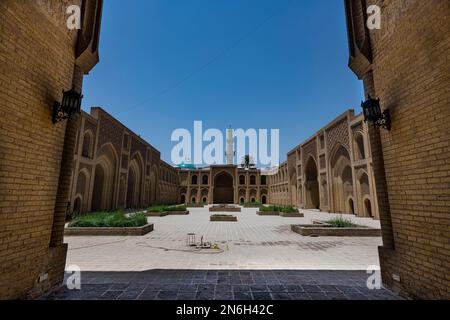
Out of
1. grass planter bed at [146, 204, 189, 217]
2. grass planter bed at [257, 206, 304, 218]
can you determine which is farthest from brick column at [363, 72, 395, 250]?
grass planter bed at [146, 204, 189, 217]

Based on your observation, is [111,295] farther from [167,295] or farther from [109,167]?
[109,167]

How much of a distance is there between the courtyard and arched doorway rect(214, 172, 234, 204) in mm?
39636

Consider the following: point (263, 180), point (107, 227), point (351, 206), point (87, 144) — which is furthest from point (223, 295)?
point (263, 180)

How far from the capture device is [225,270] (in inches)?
177

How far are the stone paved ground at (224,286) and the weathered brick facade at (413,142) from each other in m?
0.70

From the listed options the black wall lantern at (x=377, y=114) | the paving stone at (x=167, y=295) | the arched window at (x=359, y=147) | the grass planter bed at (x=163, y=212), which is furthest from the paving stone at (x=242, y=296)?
the arched window at (x=359, y=147)

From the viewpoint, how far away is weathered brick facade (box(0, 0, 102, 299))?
8.64 feet

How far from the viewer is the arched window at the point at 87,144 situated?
1709 centimetres

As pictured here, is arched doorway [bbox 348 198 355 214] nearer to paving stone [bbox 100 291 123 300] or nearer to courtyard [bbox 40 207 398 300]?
courtyard [bbox 40 207 398 300]

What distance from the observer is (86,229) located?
8781 millimetres

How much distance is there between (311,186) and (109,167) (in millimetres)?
23367

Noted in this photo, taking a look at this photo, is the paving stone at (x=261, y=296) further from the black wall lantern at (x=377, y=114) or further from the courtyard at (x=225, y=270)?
the black wall lantern at (x=377, y=114)

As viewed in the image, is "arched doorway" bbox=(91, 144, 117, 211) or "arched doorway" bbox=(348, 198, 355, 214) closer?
"arched doorway" bbox=(348, 198, 355, 214)
